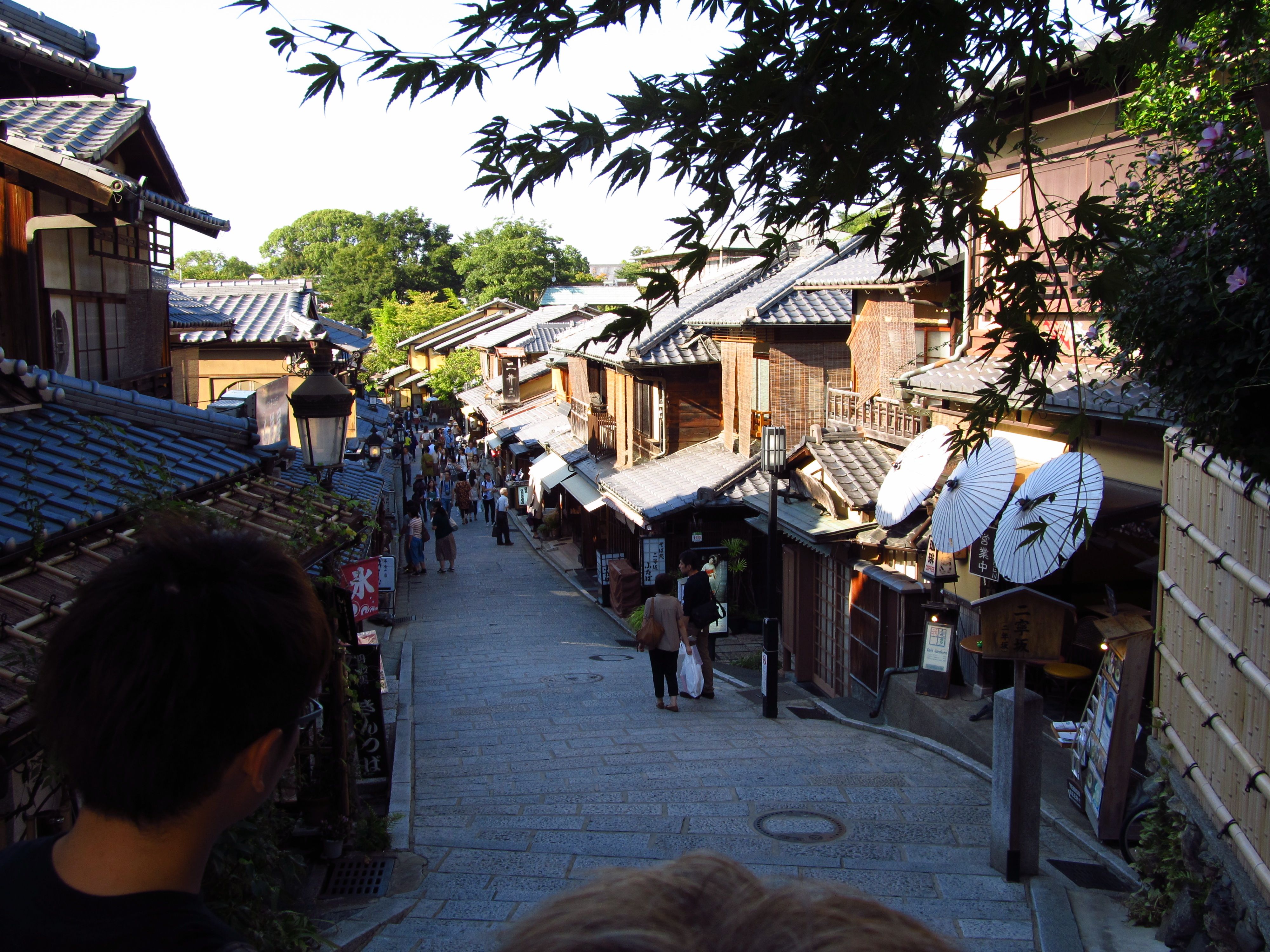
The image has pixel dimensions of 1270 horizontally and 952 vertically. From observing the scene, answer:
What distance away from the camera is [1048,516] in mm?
8297

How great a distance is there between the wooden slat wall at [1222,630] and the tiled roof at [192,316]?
1362 cm

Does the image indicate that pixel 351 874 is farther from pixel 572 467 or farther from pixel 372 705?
pixel 572 467

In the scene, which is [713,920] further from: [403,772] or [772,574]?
[772,574]

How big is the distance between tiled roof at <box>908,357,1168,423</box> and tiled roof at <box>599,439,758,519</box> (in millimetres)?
6845

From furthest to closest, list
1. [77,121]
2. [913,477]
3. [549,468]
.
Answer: [549,468] < [913,477] < [77,121]

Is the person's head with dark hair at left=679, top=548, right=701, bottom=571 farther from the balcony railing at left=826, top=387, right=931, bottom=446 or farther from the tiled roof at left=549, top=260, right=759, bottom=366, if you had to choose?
the tiled roof at left=549, top=260, right=759, bottom=366

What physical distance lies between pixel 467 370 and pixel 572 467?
28989mm


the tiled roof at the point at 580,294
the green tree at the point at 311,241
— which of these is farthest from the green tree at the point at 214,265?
the tiled roof at the point at 580,294

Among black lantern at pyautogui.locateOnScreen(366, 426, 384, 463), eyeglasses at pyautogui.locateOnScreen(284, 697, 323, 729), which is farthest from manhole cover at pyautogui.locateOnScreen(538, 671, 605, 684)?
black lantern at pyautogui.locateOnScreen(366, 426, 384, 463)

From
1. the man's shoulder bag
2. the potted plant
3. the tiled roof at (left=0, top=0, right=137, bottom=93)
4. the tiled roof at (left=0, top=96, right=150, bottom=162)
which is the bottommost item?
the potted plant

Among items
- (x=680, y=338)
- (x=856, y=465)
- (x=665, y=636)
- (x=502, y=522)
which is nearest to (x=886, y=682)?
(x=665, y=636)

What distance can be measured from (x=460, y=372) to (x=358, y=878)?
51.1 meters

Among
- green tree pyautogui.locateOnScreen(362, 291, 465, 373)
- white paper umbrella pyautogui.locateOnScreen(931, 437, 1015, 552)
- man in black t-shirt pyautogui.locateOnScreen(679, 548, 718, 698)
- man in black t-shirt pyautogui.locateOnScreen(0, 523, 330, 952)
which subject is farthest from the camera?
green tree pyautogui.locateOnScreen(362, 291, 465, 373)

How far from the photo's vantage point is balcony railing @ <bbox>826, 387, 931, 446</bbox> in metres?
14.4
